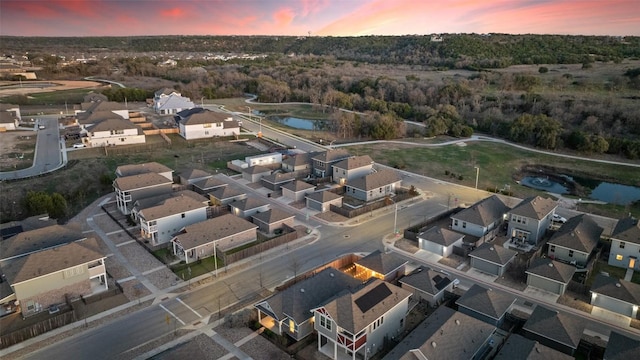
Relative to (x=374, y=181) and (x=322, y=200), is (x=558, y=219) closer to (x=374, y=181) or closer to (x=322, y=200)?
(x=374, y=181)

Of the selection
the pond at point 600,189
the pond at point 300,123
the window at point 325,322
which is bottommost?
the pond at point 600,189

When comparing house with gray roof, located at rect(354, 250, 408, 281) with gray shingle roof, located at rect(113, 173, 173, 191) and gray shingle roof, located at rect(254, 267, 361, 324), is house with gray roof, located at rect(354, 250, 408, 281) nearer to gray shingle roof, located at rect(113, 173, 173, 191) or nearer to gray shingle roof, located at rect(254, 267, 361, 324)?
gray shingle roof, located at rect(254, 267, 361, 324)

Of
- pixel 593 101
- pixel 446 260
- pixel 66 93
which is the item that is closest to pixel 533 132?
pixel 593 101

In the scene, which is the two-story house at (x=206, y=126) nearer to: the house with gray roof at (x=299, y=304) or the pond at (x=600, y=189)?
the pond at (x=600, y=189)

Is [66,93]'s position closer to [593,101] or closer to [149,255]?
[149,255]

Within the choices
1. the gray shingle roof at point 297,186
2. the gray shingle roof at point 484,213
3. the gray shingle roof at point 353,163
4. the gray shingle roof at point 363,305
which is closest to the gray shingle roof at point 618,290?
the gray shingle roof at point 484,213

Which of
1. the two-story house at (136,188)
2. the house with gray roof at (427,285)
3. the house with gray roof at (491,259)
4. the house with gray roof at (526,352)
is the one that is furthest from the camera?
the two-story house at (136,188)

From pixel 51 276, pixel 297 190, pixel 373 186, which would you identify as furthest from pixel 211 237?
pixel 373 186
